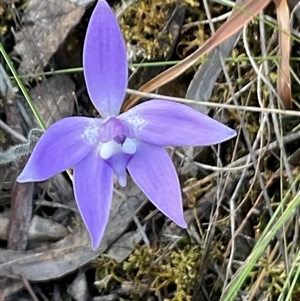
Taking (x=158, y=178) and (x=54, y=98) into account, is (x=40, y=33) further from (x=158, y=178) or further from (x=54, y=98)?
(x=158, y=178)

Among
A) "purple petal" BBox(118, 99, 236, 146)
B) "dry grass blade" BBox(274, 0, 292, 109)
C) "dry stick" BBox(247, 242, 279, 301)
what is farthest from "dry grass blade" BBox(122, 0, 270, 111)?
"dry stick" BBox(247, 242, 279, 301)

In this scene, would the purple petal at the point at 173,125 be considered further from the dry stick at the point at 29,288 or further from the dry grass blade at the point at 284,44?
the dry stick at the point at 29,288

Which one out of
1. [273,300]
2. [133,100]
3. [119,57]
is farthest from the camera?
[273,300]

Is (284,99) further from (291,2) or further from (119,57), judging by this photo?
(119,57)

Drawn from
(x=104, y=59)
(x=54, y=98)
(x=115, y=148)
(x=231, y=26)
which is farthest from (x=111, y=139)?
(x=54, y=98)

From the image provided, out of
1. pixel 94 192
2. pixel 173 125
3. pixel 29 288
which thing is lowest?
pixel 29 288

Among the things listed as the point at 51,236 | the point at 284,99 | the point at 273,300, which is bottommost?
the point at 273,300

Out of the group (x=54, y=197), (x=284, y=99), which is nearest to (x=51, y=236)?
(x=54, y=197)
